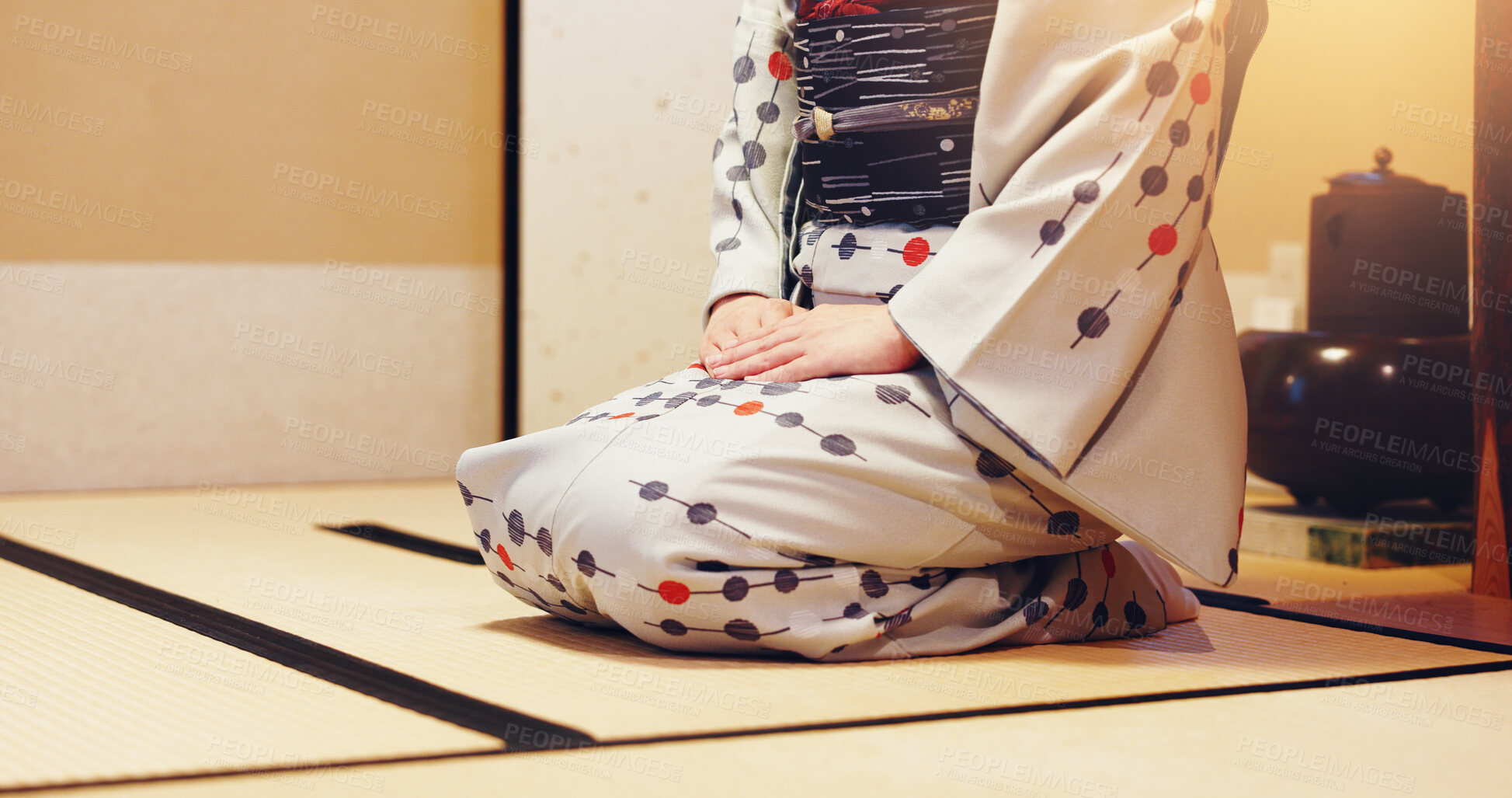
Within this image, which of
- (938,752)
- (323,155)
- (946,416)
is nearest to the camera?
(938,752)

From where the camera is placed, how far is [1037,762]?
1019 millimetres

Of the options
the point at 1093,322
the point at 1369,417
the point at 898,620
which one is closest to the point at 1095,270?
the point at 1093,322

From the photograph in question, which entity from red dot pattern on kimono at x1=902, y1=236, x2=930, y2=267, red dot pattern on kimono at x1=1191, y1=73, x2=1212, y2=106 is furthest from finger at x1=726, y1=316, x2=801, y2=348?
red dot pattern on kimono at x1=1191, y1=73, x2=1212, y2=106

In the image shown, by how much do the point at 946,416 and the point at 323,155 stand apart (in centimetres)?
239

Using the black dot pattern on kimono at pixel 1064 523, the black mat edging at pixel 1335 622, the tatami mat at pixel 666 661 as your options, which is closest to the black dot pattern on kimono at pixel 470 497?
the tatami mat at pixel 666 661

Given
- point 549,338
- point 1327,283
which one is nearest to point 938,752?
point 1327,283

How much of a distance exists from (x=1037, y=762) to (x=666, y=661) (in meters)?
0.45

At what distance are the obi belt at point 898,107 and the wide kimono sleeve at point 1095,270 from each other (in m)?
0.07

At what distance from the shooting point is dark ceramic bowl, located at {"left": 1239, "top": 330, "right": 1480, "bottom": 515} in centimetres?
240

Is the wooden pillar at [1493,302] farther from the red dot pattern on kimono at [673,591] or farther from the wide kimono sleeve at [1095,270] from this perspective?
the red dot pattern on kimono at [673,591]

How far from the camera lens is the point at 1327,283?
8.64 feet

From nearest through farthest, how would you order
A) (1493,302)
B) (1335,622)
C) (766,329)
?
(766,329)
(1335,622)
(1493,302)

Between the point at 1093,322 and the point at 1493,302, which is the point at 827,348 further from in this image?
the point at 1493,302

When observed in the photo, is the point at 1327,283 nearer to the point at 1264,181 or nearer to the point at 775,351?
the point at 1264,181
